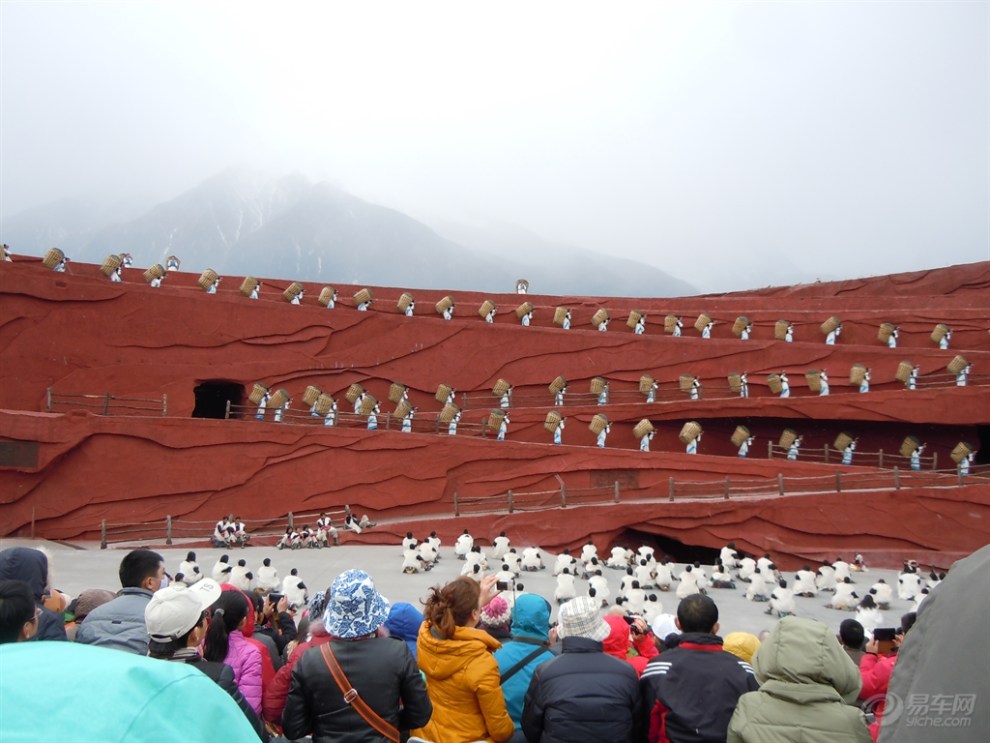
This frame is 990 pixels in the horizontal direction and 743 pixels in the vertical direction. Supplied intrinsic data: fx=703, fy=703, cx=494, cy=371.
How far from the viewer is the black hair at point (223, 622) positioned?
3105 millimetres

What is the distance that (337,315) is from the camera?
20.0 metres

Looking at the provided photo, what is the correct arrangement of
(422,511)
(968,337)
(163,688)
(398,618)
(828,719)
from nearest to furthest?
(163,688), (828,719), (398,618), (422,511), (968,337)

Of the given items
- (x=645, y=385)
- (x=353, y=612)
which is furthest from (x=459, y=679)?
(x=645, y=385)

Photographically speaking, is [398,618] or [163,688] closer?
[163,688]

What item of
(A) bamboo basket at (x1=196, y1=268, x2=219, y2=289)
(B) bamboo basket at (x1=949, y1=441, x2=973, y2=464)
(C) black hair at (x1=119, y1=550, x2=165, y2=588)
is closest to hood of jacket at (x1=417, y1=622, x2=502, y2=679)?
(C) black hair at (x1=119, y1=550, x2=165, y2=588)

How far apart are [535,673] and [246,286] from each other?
19.2 metres

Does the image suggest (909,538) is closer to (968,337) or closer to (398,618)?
(968,337)

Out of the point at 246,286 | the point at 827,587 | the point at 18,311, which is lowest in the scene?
the point at 827,587

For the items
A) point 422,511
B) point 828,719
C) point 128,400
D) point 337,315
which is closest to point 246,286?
point 337,315

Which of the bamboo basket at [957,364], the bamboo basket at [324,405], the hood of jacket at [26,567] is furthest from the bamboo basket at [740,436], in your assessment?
the hood of jacket at [26,567]

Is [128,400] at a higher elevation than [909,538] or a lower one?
higher

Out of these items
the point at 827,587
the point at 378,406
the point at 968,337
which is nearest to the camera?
the point at 827,587

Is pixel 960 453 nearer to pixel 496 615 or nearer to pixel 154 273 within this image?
pixel 496 615

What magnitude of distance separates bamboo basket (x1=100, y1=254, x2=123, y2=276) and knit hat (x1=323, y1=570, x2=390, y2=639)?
1886cm
